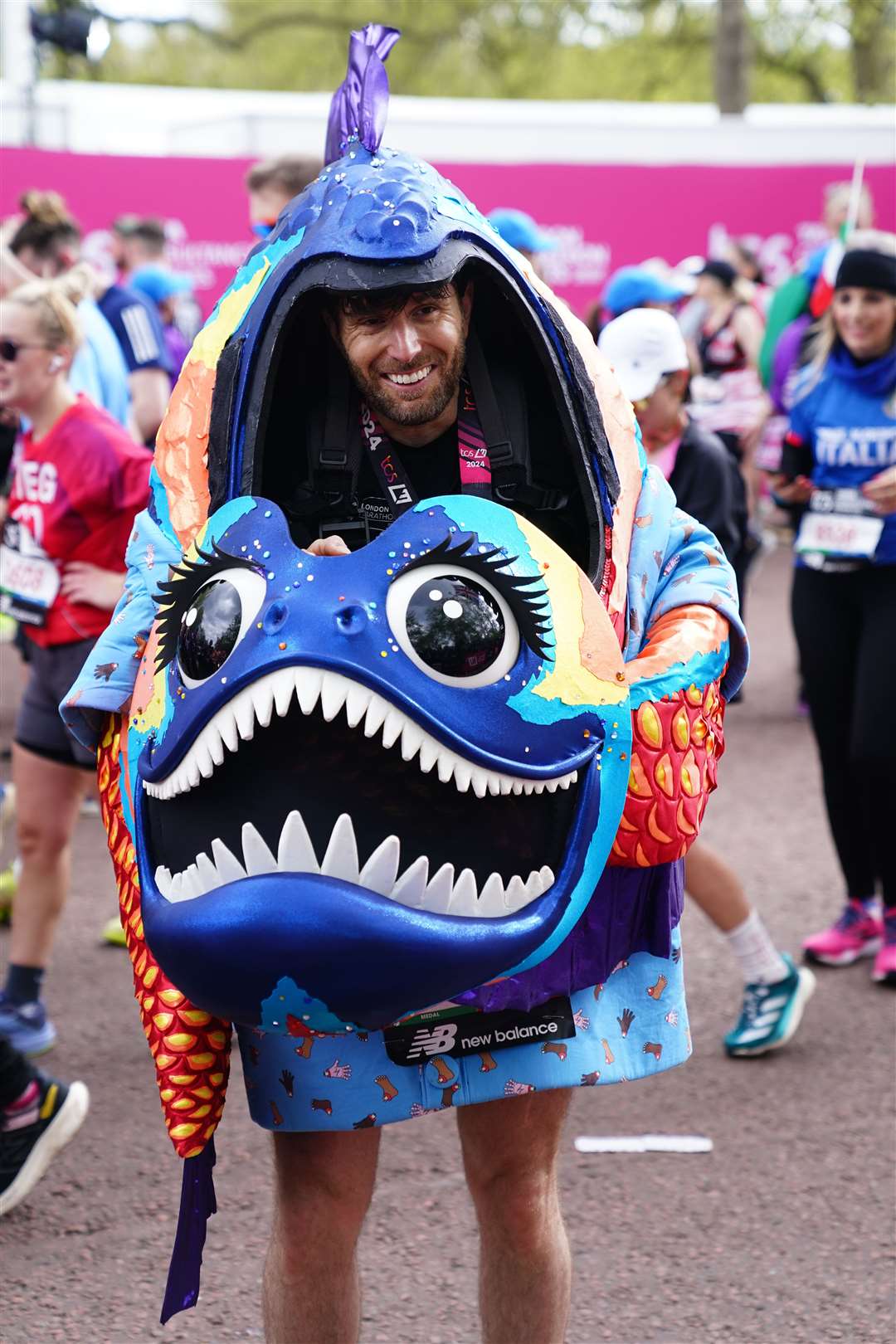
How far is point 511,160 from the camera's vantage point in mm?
15508

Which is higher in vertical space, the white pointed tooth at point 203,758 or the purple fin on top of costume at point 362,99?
the purple fin on top of costume at point 362,99

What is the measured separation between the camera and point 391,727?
193 centimetres

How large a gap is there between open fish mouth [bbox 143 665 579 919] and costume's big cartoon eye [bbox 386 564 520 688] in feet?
0.26

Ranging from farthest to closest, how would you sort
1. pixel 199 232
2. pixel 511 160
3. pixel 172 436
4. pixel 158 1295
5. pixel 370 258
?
pixel 511 160, pixel 199 232, pixel 158 1295, pixel 172 436, pixel 370 258

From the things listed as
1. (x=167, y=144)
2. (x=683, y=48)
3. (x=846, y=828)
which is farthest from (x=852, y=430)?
(x=683, y=48)

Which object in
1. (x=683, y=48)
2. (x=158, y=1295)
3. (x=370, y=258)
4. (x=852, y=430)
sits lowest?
(x=158, y=1295)

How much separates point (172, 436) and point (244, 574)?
53cm

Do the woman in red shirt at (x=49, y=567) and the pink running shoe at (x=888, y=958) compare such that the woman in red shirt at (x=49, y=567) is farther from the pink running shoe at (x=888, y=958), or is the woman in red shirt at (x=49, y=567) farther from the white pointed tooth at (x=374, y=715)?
the white pointed tooth at (x=374, y=715)

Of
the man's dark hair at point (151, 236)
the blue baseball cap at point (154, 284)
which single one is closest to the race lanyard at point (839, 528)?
the blue baseball cap at point (154, 284)

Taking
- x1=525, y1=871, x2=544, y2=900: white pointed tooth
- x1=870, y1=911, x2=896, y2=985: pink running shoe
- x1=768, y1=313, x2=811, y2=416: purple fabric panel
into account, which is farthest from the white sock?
x1=768, y1=313, x2=811, y2=416: purple fabric panel

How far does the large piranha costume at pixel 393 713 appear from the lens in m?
1.95

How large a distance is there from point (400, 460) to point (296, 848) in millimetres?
723

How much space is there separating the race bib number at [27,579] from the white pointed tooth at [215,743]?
107 inches

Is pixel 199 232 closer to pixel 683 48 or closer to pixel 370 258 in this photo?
pixel 370 258
